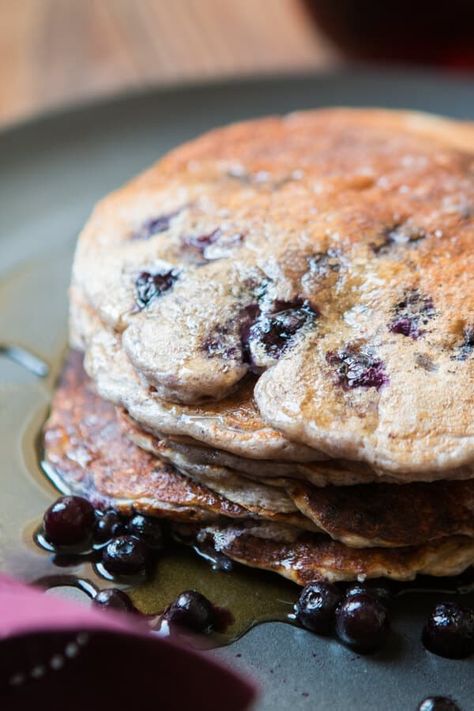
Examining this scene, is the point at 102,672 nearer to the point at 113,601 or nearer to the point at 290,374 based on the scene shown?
the point at 113,601

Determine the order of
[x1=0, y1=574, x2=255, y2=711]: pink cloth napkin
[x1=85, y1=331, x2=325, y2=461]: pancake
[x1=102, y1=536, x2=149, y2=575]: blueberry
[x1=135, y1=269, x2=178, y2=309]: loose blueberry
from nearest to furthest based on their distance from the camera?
[x1=0, y1=574, x2=255, y2=711]: pink cloth napkin, [x1=85, y1=331, x2=325, y2=461]: pancake, [x1=102, y1=536, x2=149, y2=575]: blueberry, [x1=135, y1=269, x2=178, y2=309]: loose blueberry

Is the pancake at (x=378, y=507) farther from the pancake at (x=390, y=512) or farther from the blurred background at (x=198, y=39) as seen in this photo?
the blurred background at (x=198, y=39)

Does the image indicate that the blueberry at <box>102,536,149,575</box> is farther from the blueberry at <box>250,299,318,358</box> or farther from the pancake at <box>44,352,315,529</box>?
the blueberry at <box>250,299,318,358</box>

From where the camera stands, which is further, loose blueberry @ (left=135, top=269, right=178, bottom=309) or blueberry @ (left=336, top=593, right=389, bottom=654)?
loose blueberry @ (left=135, top=269, right=178, bottom=309)

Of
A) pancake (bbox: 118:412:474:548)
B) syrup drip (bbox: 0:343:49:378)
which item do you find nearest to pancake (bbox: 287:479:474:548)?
pancake (bbox: 118:412:474:548)

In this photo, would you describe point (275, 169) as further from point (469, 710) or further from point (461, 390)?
point (469, 710)

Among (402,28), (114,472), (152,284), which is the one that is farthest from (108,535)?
(402,28)
